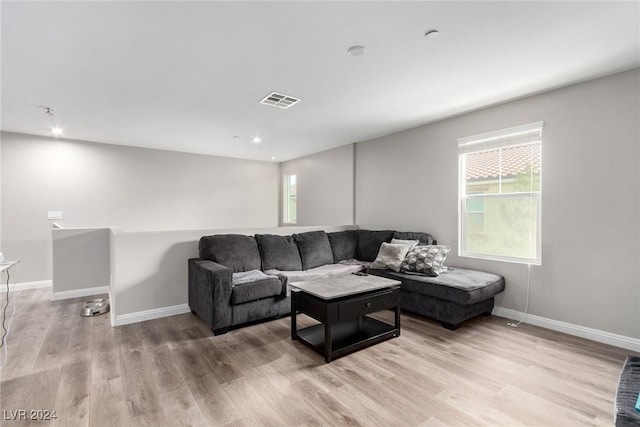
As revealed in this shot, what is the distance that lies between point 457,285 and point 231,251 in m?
2.65

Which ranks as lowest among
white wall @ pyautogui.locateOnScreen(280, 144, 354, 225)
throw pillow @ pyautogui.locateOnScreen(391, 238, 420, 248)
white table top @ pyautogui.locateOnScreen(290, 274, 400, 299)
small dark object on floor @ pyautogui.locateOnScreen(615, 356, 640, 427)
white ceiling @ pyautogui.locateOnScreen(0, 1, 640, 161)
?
small dark object on floor @ pyautogui.locateOnScreen(615, 356, 640, 427)

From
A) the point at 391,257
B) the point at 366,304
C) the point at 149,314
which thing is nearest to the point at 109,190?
the point at 149,314

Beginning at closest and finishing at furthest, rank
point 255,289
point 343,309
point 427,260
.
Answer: point 343,309 < point 255,289 < point 427,260

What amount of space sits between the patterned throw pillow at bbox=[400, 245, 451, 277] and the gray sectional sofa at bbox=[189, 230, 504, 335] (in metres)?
0.10

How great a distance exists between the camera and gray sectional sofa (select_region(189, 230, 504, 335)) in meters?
Result: 3.10

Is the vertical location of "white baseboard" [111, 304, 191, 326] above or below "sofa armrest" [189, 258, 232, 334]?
below

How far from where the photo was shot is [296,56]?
2502 millimetres

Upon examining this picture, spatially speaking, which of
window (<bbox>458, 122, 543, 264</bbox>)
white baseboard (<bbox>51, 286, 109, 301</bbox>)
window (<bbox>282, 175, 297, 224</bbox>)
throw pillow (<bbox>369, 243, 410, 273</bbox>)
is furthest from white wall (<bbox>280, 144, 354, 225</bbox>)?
white baseboard (<bbox>51, 286, 109, 301</bbox>)

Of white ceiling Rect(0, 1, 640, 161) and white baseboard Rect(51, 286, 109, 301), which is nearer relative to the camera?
white ceiling Rect(0, 1, 640, 161)

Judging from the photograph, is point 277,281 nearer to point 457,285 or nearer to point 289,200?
point 457,285

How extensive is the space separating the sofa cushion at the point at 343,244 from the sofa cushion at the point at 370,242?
9 cm

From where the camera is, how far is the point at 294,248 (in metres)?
4.35

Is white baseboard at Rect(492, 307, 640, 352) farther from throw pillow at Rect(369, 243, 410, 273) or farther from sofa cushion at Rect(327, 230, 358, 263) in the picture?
sofa cushion at Rect(327, 230, 358, 263)

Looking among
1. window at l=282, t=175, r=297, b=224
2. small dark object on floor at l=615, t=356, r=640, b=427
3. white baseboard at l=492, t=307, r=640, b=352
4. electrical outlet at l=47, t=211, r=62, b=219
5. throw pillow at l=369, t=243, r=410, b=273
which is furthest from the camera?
window at l=282, t=175, r=297, b=224
